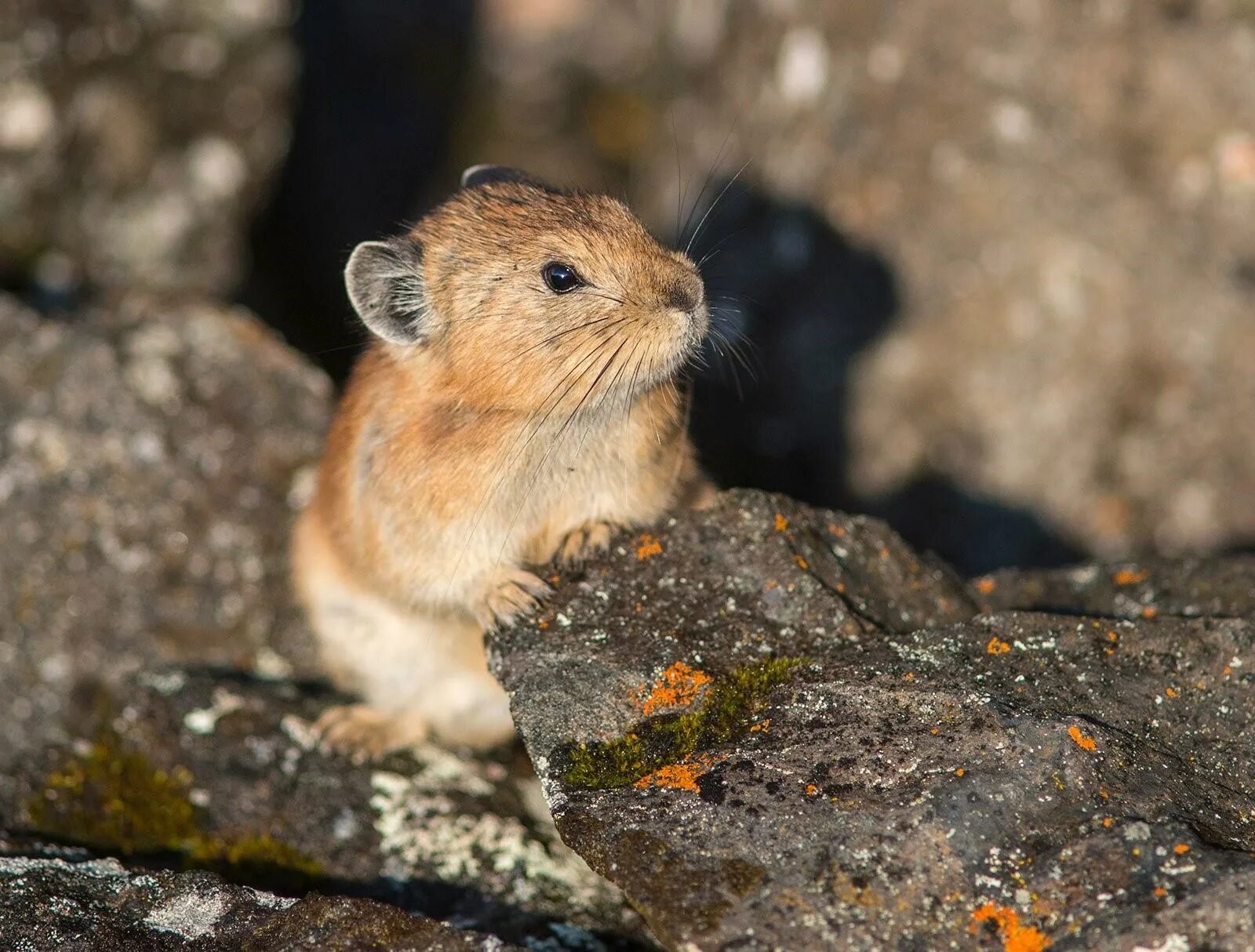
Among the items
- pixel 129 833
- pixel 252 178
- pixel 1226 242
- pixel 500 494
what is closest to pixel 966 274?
pixel 1226 242

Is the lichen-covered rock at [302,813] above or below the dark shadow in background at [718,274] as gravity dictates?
below

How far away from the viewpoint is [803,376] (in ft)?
32.2

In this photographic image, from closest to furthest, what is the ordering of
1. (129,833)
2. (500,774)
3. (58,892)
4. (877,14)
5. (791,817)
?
(791,817) → (58,892) → (129,833) → (500,774) → (877,14)

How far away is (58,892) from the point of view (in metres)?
4.97

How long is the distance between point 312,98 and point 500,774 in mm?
8782

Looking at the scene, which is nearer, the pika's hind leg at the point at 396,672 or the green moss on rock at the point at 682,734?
the green moss on rock at the point at 682,734

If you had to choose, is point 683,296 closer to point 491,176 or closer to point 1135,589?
point 491,176

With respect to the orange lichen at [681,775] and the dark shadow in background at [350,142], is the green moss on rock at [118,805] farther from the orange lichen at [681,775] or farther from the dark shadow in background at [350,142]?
the dark shadow in background at [350,142]

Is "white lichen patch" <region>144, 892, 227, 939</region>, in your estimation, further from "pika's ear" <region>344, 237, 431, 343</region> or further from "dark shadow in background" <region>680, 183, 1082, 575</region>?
"dark shadow in background" <region>680, 183, 1082, 575</region>

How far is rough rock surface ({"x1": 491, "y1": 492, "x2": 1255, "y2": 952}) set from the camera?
4.16 m

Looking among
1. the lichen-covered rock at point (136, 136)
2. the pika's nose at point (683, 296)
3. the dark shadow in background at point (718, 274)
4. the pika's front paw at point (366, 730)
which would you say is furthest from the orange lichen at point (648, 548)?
the lichen-covered rock at point (136, 136)

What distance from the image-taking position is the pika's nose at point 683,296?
5.70m

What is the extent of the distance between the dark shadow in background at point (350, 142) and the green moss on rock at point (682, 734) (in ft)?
22.0

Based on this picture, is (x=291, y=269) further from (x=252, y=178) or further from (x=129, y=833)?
(x=129, y=833)
